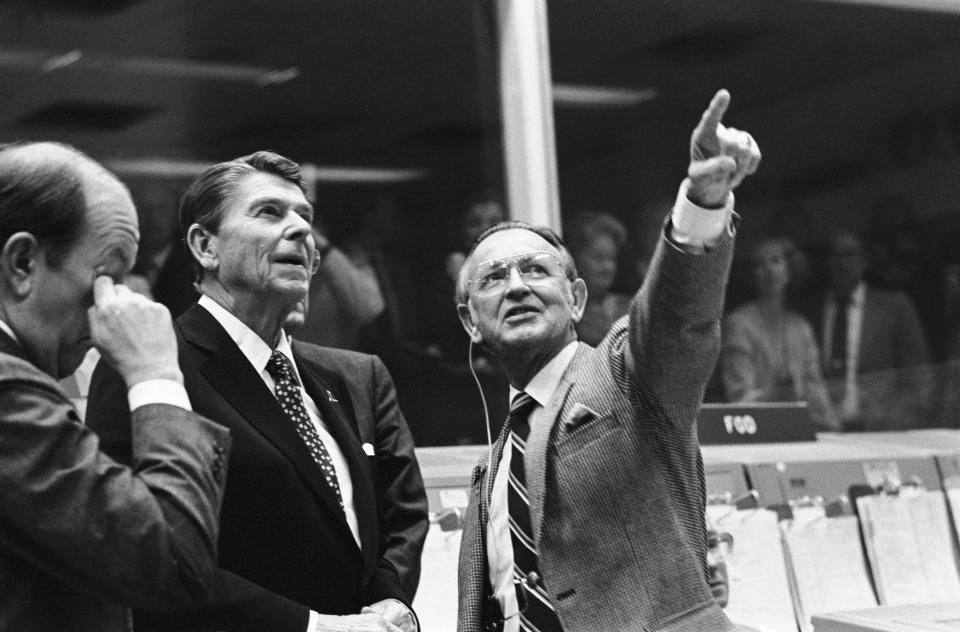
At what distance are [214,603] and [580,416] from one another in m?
0.66

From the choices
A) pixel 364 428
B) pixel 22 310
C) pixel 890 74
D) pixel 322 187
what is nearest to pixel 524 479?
pixel 364 428

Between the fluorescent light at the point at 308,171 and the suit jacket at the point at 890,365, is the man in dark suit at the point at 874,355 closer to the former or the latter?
the suit jacket at the point at 890,365

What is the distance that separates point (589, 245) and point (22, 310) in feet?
10.0

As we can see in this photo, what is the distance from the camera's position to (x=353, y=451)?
2.26m

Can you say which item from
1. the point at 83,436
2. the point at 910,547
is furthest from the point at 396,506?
the point at 910,547

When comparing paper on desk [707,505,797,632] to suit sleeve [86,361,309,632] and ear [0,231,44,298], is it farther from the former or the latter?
ear [0,231,44,298]

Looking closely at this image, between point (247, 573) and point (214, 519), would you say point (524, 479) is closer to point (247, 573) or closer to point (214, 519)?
point (247, 573)

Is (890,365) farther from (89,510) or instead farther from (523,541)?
(89,510)

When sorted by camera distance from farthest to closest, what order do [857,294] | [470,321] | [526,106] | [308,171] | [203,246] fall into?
[857,294] → [308,171] → [526,106] → [470,321] → [203,246]

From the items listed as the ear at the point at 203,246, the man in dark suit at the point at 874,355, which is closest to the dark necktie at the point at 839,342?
the man in dark suit at the point at 874,355

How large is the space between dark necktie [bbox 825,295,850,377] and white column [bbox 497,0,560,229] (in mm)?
1880

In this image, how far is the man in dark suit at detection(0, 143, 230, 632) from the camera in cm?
141

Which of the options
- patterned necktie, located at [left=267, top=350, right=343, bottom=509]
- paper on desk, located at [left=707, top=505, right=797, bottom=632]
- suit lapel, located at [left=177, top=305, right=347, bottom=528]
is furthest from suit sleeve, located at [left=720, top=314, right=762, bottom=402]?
suit lapel, located at [left=177, top=305, right=347, bottom=528]

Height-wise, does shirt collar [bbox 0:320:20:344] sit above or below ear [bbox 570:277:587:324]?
above
